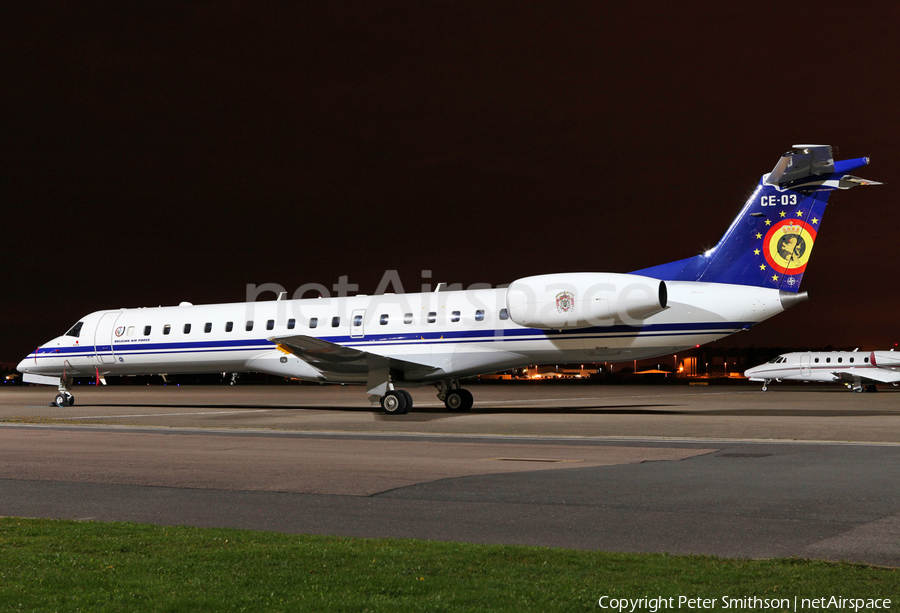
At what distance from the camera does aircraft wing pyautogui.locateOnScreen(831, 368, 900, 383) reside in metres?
43.8

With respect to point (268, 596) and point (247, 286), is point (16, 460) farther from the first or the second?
point (247, 286)

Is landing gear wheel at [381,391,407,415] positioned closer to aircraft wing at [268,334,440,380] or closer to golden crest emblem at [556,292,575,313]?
aircraft wing at [268,334,440,380]

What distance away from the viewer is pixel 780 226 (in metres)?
21.3

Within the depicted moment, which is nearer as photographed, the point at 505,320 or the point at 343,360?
the point at 505,320

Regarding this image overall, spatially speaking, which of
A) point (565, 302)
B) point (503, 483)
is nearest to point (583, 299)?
point (565, 302)

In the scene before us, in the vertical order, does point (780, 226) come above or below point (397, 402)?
above

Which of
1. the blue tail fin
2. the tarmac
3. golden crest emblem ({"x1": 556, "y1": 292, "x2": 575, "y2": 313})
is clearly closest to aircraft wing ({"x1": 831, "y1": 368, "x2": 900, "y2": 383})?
the blue tail fin

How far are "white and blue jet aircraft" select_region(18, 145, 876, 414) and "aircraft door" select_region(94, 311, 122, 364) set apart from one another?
0.15 feet

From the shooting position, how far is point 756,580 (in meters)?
5.21

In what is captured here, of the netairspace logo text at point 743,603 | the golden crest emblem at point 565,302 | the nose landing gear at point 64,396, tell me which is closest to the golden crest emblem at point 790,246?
the golden crest emblem at point 565,302

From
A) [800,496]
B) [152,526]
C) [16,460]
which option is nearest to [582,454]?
[800,496]

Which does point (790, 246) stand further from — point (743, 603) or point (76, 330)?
point (76, 330)

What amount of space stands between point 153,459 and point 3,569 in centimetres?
770

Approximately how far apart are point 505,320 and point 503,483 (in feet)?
43.9
